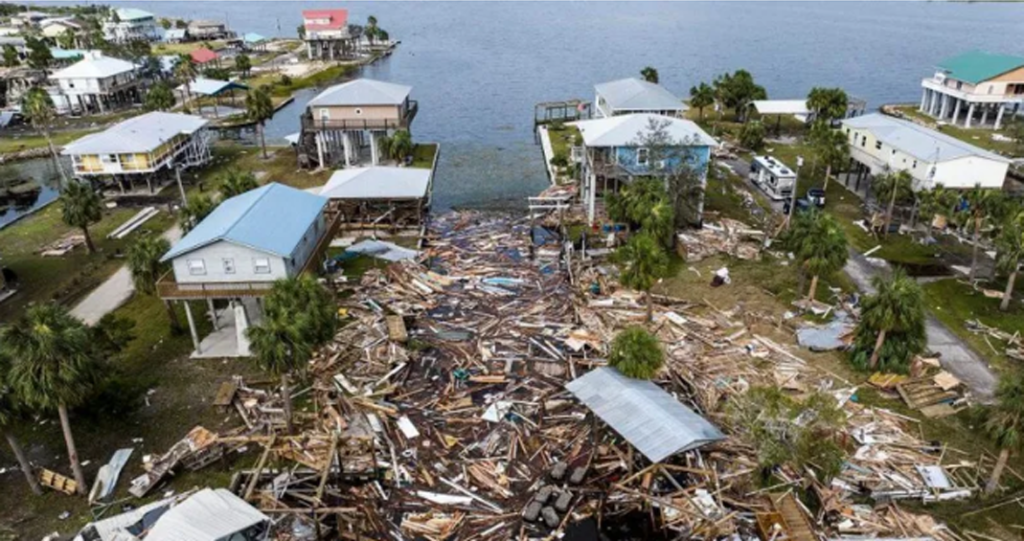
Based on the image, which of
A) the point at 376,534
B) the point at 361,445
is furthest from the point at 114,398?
the point at 376,534

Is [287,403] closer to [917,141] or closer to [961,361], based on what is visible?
[961,361]

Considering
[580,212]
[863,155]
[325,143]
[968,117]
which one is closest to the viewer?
[580,212]

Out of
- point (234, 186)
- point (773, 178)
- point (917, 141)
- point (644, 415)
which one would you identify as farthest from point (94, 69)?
point (917, 141)

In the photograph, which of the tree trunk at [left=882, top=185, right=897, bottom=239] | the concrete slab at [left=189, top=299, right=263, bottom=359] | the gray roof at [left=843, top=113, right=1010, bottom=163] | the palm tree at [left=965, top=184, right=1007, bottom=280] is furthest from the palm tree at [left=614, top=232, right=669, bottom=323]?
the gray roof at [left=843, top=113, right=1010, bottom=163]

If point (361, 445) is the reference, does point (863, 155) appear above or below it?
above

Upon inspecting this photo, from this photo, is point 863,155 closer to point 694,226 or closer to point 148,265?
point 694,226

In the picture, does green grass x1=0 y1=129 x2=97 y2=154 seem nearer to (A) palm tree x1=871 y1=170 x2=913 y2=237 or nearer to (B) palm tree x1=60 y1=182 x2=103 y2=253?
(B) palm tree x1=60 y1=182 x2=103 y2=253
